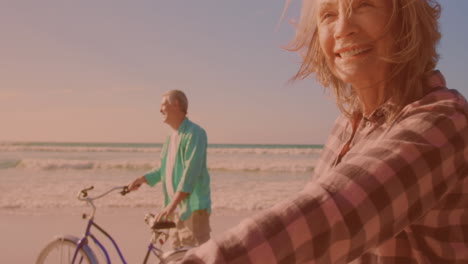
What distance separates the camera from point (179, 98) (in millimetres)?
4734

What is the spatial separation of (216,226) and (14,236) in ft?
12.4

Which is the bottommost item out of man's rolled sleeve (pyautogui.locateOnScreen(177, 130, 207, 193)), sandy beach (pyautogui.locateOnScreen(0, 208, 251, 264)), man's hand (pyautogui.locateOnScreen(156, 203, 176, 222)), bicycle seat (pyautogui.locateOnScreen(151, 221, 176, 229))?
sandy beach (pyautogui.locateOnScreen(0, 208, 251, 264))

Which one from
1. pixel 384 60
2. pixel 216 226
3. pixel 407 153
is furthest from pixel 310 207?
pixel 216 226

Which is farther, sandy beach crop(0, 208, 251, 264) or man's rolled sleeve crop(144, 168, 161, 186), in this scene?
sandy beach crop(0, 208, 251, 264)

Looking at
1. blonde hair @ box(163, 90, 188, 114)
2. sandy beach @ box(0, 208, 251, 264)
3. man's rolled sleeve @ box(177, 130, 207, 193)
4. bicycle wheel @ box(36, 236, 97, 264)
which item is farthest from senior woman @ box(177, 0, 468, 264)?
sandy beach @ box(0, 208, 251, 264)

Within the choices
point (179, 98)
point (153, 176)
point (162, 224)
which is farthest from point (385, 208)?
point (179, 98)

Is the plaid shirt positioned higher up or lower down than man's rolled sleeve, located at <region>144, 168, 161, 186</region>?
higher up

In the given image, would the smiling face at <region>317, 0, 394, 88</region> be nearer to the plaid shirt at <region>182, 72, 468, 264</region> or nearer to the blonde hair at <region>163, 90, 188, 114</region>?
the plaid shirt at <region>182, 72, 468, 264</region>

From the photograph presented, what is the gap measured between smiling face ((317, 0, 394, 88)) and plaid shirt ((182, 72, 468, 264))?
0.16 m

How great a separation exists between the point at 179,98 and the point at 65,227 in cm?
521

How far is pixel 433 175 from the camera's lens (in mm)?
602

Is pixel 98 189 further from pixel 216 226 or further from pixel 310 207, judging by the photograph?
pixel 310 207

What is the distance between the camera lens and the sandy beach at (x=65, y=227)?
23.2 feet

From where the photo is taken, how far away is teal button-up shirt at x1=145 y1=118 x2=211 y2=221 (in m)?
4.25
